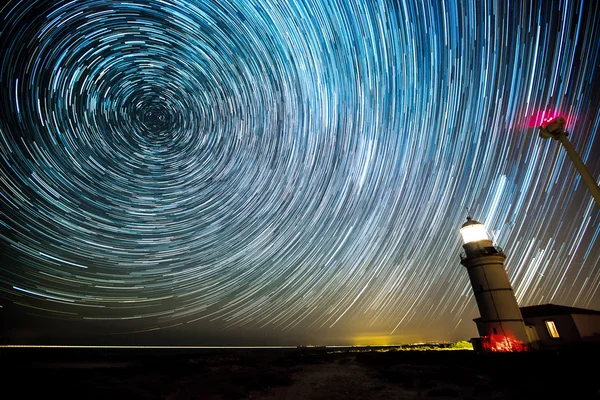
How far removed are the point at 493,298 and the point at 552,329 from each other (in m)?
6.20

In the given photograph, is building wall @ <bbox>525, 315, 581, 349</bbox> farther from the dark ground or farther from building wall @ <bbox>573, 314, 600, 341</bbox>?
the dark ground

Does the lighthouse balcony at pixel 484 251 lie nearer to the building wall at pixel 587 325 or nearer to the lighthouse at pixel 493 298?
the lighthouse at pixel 493 298

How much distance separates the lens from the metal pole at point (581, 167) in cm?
1185

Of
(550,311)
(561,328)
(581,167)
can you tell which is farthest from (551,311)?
(581,167)

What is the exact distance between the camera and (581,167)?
1295cm

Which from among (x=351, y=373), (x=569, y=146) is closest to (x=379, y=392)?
(x=351, y=373)

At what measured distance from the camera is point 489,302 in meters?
22.4

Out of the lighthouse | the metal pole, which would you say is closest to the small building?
the lighthouse

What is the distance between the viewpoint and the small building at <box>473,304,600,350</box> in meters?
22.1

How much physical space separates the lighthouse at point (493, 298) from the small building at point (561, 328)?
1.49 m

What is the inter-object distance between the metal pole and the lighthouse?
1191 cm

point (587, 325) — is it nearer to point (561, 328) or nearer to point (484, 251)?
point (561, 328)

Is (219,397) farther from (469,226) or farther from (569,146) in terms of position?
(469,226)

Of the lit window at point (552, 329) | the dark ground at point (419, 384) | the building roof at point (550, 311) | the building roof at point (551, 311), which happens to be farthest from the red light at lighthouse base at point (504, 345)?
the building roof at point (551, 311)
